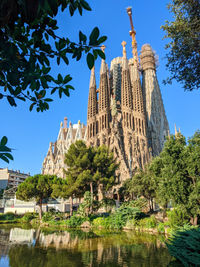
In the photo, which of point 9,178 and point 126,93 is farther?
point 9,178

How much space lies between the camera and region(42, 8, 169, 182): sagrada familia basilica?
44594 millimetres

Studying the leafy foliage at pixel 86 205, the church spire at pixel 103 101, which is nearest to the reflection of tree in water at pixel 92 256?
the leafy foliage at pixel 86 205

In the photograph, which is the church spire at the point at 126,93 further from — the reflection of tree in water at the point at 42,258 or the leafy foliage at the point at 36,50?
the leafy foliage at the point at 36,50

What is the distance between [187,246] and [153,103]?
173ft

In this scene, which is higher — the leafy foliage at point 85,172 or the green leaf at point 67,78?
the leafy foliage at point 85,172

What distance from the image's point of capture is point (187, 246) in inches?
250

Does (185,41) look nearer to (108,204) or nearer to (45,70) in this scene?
(45,70)

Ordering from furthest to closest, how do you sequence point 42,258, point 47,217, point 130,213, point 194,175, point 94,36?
point 47,217, point 130,213, point 194,175, point 42,258, point 94,36

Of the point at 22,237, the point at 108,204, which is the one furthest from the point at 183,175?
the point at 108,204

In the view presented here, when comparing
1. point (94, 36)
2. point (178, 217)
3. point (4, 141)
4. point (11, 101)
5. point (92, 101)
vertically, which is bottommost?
point (178, 217)

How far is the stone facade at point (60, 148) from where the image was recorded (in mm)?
58062

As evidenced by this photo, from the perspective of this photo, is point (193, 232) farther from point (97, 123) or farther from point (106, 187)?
point (97, 123)

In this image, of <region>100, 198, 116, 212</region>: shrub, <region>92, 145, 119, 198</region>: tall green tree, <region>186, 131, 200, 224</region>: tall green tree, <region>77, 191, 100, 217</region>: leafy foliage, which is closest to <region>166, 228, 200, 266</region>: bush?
<region>186, 131, 200, 224</region>: tall green tree

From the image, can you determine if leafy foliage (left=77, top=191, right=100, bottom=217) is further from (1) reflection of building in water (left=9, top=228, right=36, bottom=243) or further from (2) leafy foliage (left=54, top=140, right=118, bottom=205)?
(1) reflection of building in water (left=9, top=228, right=36, bottom=243)
